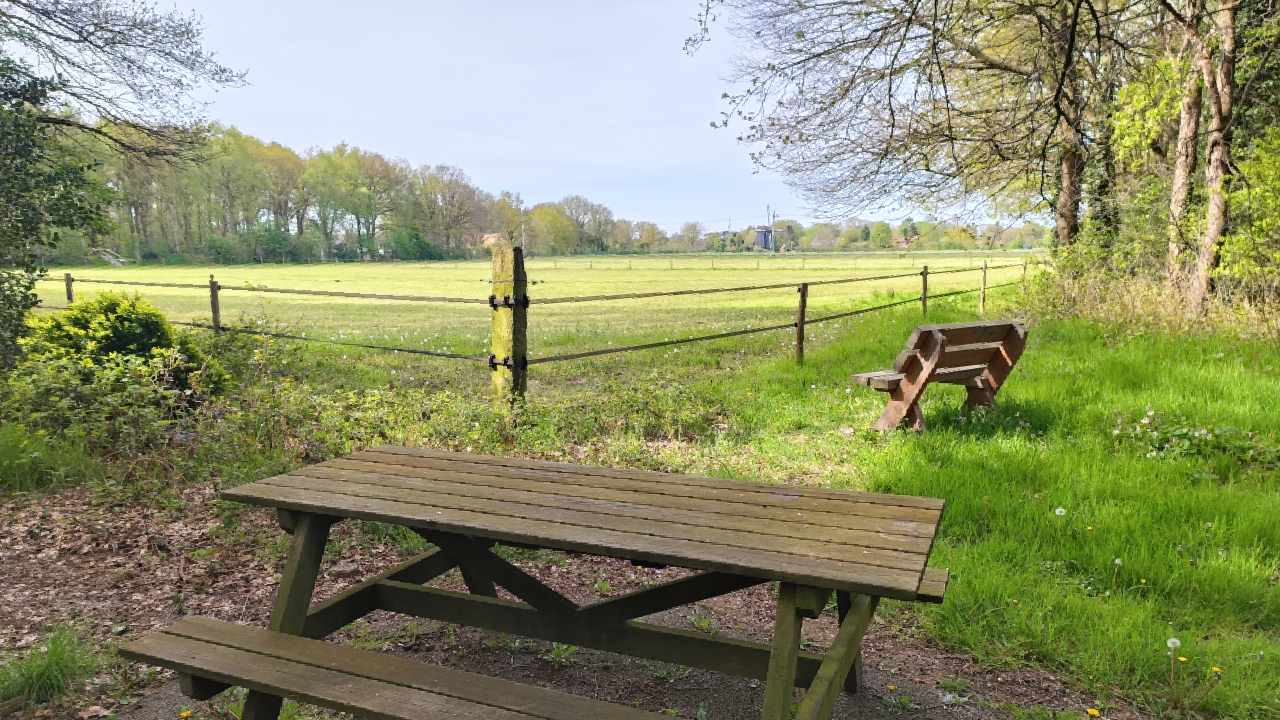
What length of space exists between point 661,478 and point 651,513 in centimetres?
43

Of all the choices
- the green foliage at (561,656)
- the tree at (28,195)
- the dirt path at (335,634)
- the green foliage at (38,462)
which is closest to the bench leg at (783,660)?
the dirt path at (335,634)


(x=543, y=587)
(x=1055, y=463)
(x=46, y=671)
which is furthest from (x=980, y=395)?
(x=46, y=671)

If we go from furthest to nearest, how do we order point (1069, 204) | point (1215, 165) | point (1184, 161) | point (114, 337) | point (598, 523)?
1. point (1069, 204)
2. point (1184, 161)
3. point (1215, 165)
4. point (114, 337)
5. point (598, 523)

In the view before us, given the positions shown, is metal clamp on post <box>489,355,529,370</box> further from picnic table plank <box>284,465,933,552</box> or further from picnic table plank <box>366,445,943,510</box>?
picnic table plank <box>284,465,933,552</box>

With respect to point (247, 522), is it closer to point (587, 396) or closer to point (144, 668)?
point (144, 668)

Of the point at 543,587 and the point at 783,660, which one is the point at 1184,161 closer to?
the point at 543,587

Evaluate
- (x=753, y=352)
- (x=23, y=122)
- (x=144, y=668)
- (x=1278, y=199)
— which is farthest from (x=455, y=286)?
(x=144, y=668)

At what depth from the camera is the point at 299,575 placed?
2.36 m

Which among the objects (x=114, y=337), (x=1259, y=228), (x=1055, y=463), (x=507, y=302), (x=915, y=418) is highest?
(x=1259, y=228)

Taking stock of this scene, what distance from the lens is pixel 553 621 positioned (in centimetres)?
261

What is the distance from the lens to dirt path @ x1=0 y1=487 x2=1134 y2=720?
2.66 m

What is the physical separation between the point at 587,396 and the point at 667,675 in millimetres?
3870


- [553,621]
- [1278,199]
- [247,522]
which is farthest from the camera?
[1278,199]

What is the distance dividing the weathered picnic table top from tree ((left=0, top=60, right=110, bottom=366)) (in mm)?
6222
